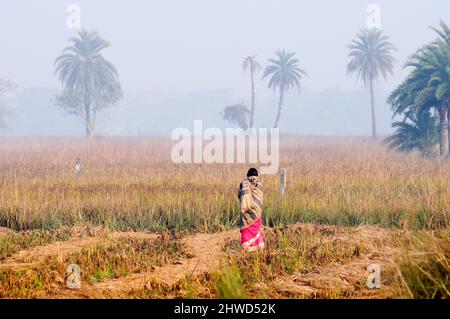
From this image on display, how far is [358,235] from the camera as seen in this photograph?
10398mm

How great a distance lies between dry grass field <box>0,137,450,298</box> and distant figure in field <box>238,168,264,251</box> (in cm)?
26

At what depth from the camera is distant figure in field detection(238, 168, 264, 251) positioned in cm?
904

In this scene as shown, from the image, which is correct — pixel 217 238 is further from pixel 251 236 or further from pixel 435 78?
pixel 435 78

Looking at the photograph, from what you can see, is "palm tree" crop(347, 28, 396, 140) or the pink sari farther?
"palm tree" crop(347, 28, 396, 140)

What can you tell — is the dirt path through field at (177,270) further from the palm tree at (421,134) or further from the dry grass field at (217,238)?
the palm tree at (421,134)

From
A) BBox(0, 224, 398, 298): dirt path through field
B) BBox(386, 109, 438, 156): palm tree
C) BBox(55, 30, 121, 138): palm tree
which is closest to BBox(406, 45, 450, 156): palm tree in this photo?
BBox(386, 109, 438, 156): palm tree

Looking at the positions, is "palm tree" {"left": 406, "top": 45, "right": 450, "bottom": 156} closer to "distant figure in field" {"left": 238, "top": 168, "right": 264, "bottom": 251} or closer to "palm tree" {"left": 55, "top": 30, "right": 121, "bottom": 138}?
"distant figure in field" {"left": 238, "top": 168, "right": 264, "bottom": 251}

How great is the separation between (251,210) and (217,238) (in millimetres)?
1676

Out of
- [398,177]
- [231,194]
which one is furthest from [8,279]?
[398,177]

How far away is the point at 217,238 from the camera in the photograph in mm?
10555

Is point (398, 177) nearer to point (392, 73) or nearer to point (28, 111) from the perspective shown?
point (392, 73)

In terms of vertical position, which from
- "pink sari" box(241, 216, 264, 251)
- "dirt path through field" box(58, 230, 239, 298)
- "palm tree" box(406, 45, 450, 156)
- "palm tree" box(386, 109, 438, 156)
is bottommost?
"dirt path through field" box(58, 230, 239, 298)

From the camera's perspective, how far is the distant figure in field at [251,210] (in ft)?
29.7

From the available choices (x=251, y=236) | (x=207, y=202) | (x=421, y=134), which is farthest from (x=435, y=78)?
(x=251, y=236)
